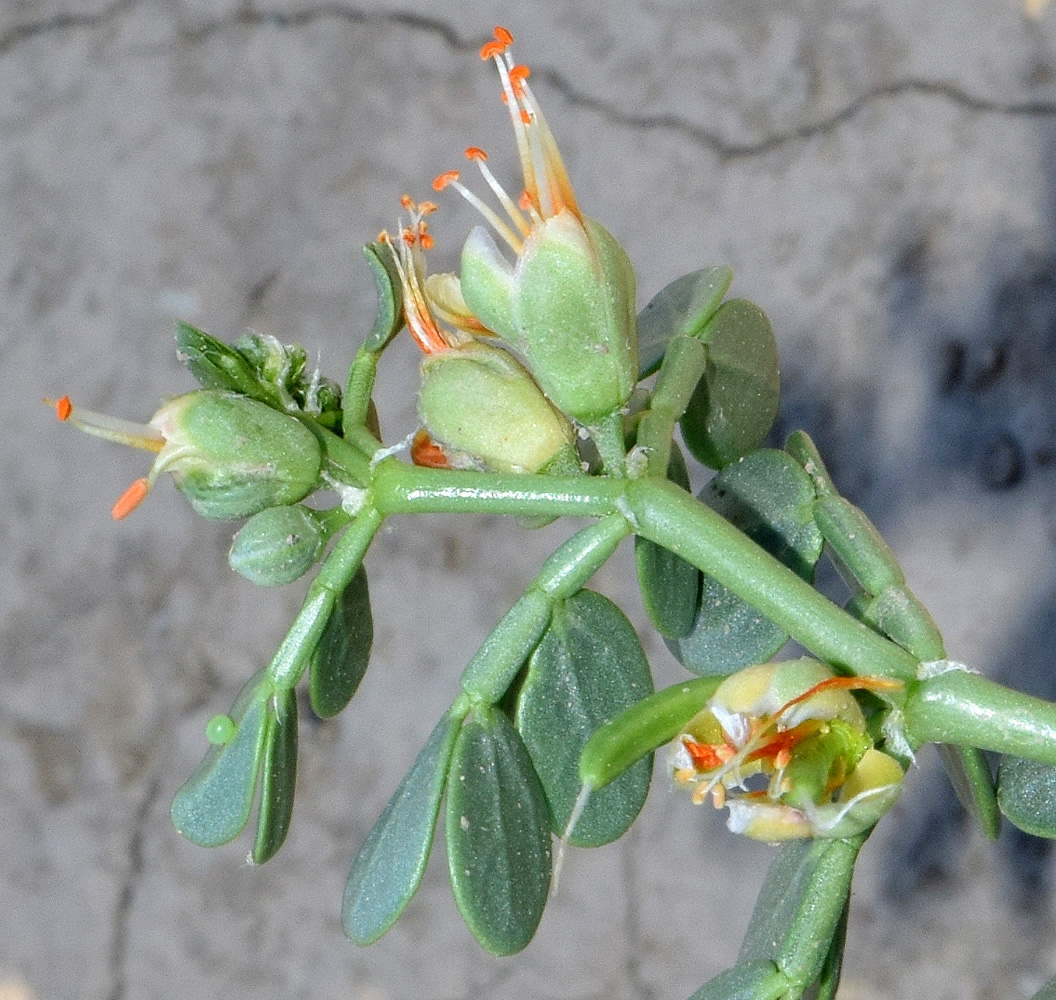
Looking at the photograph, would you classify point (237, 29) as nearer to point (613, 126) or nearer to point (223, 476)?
point (613, 126)

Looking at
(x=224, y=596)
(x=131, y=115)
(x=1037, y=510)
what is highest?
(x=131, y=115)

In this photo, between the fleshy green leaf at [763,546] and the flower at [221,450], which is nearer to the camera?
the flower at [221,450]

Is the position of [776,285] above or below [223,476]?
below

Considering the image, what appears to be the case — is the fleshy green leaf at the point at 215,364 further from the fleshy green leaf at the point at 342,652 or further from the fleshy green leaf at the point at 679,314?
the fleshy green leaf at the point at 679,314

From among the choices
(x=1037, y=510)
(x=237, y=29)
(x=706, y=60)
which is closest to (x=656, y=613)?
(x=1037, y=510)

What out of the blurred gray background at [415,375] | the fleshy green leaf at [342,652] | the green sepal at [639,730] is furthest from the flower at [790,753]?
the blurred gray background at [415,375]

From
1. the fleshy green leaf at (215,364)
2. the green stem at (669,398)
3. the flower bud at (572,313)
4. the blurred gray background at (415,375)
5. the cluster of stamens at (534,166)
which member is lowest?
the blurred gray background at (415,375)

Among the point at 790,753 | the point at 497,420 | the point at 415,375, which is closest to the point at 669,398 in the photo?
the point at 497,420

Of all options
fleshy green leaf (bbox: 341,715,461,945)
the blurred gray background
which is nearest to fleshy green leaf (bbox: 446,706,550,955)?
fleshy green leaf (bbox: 341,715,461,945)
